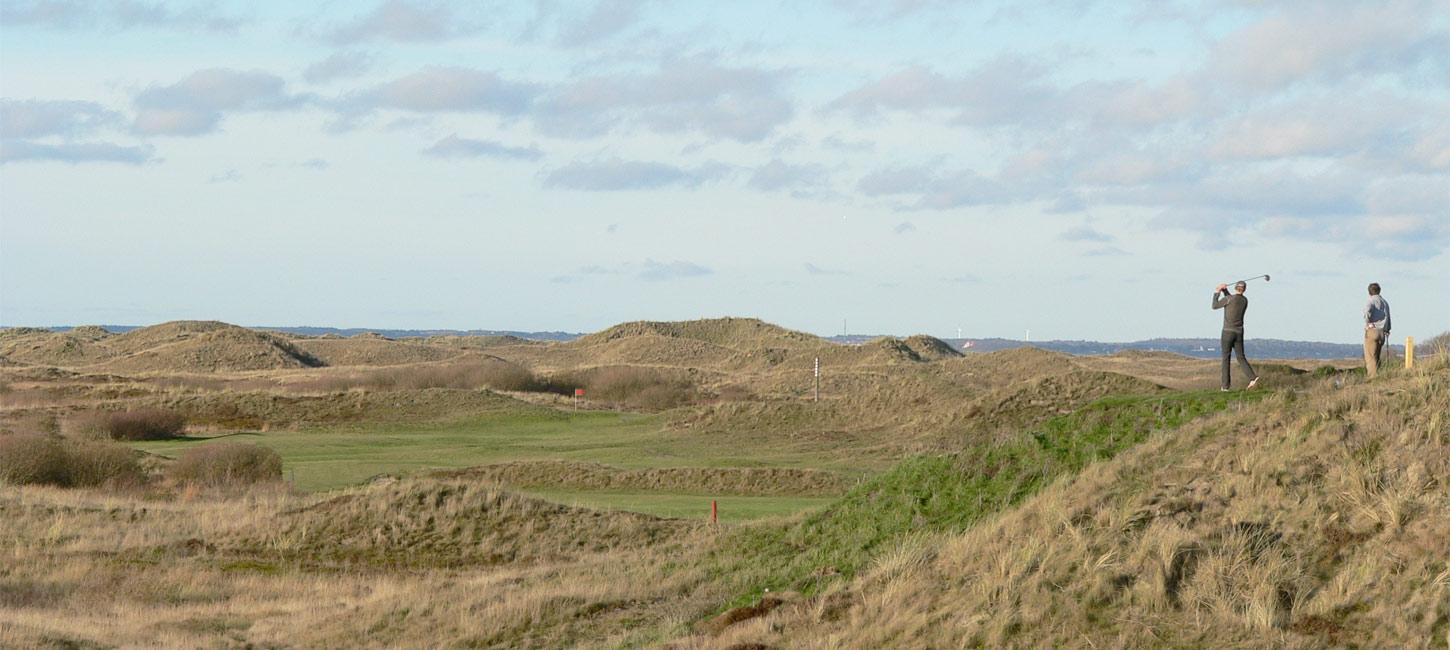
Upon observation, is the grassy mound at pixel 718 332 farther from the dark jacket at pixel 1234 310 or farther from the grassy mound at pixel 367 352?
the dark jacket at pixel 1234 310

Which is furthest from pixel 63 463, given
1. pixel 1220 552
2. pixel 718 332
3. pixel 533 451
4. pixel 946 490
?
pixel 718 332

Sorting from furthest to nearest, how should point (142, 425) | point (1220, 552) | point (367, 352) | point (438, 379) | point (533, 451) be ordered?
point (367, 352), point (438, 379), point (142, 425), point (533, 451), point (1220, 552)

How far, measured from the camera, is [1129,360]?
405 ft

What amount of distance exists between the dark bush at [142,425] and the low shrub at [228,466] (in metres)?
13.6

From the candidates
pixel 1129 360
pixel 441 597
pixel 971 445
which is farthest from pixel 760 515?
pixel 1129 360

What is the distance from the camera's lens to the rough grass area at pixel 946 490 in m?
17.6

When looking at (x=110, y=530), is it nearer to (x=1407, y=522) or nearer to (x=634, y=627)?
(x=634, y=627)

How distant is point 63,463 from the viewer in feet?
114

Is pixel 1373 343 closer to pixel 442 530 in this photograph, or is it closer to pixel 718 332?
pixel 442 530

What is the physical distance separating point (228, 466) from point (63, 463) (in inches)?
154

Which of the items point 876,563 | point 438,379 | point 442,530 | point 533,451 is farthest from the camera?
point 438,379

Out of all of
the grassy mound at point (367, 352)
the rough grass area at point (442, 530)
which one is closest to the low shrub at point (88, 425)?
the rough grass area at point (442, 530)

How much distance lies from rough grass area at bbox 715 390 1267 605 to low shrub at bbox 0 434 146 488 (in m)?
21.0

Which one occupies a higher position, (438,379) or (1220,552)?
(438,379)
